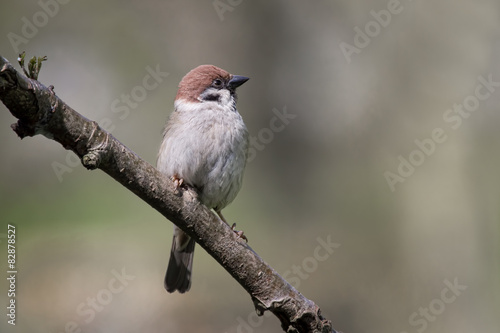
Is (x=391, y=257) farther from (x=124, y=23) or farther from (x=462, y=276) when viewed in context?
(x=124, y=23)

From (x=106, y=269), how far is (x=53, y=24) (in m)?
3.24

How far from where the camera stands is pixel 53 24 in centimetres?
673

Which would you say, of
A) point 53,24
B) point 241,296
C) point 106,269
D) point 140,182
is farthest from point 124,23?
point 140,182
